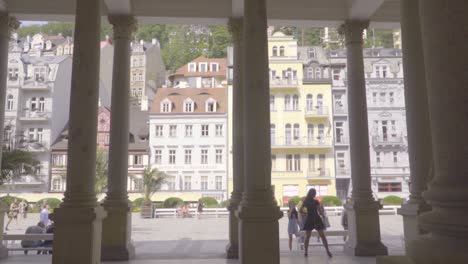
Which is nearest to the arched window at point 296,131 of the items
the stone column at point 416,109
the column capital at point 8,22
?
the column capital at point 8,22

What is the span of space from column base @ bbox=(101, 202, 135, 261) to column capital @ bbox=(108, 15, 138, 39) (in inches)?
230

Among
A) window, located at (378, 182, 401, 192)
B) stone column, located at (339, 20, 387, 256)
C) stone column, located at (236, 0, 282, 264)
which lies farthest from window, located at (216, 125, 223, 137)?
stone column, located at (236, 0, 282, 264)

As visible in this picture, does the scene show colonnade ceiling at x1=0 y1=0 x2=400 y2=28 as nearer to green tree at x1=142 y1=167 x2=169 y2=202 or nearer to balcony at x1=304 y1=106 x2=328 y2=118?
green tree at x1=142 y1=167 x2=169 y2=202

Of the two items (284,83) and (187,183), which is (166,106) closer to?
(187,183)

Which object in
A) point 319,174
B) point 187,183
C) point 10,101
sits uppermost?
point 10,101

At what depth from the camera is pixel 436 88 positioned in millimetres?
4219

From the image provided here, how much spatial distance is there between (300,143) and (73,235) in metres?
43.5

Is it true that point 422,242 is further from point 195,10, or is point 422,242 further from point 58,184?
point 58,184

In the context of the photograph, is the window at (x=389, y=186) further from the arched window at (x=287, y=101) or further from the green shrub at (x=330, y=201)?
the arched window at (x=287, y=101)

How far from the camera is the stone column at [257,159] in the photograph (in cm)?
838

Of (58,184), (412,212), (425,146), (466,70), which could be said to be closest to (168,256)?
(412,212)

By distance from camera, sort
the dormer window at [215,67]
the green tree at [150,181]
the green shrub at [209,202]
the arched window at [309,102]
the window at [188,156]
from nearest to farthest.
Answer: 1. the green tree at [150,181]
2. the green shrub at [209,202]
3. the arched window at [309,102]
4. the window at [188,156]
5. the dormer window at [215,67]

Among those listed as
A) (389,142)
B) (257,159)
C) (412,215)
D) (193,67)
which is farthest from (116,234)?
(193,67)

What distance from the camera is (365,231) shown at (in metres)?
13.0
